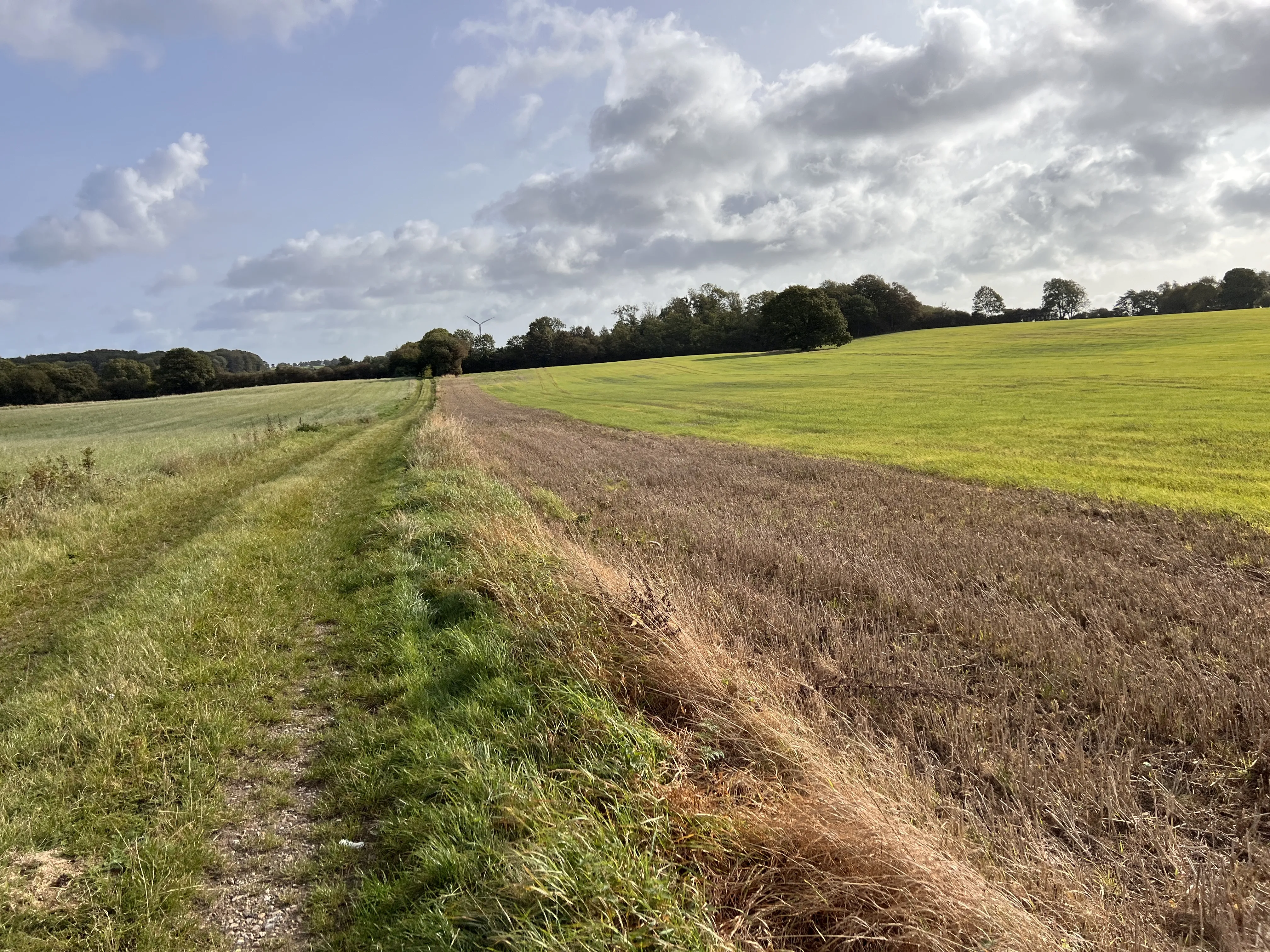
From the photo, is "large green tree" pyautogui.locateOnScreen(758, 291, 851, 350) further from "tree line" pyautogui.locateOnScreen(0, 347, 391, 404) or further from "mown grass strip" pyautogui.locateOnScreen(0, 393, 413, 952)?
"mown grass strip" pyautogui.locateOnScreen(0, 393, 413, 952)

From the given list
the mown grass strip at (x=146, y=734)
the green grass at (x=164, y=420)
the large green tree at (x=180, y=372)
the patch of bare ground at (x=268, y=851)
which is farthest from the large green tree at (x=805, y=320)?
the large green tree at (x=180, y=372)

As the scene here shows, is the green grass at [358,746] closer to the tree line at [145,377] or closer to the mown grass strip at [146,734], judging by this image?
the mown grass strip at [146,734]

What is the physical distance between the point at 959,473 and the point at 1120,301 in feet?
461

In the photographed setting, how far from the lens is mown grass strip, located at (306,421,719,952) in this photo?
264 cm

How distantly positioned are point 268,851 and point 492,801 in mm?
1455

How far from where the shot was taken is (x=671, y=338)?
116812 mm

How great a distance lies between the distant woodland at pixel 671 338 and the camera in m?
89.6

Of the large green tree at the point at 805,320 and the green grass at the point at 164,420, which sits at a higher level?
the large green tree at the point at 805,320

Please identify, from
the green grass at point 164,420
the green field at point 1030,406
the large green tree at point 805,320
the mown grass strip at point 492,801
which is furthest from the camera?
the large green tree at point 805,320

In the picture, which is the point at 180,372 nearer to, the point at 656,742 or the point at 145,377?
the point at 145,377

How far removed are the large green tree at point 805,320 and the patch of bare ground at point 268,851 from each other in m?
89.8

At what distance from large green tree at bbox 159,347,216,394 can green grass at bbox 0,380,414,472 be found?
2211cm

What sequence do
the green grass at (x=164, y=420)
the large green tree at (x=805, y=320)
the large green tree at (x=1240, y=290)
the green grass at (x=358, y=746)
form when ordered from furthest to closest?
the large green tree at (x=1240, y=290) < the large green tree at (x=805, y=320) < the green grass at (x=164, y=420) < the green grass at (x=358, y=746)

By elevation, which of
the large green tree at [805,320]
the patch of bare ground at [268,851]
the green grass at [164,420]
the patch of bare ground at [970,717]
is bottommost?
the patch of bare ground at [268,851]
